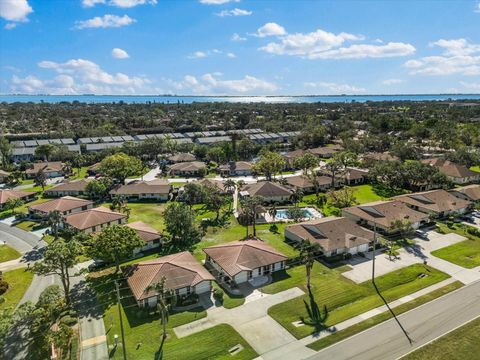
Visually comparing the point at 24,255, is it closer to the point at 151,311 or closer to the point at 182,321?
the point at 151,311

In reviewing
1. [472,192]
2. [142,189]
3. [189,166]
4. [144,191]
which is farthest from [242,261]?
[189,166]

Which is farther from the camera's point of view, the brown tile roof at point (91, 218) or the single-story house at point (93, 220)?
the brown tile roof at point (91, 218)

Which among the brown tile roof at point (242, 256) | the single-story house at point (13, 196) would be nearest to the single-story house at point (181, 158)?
the single-story house at point (13, 196)

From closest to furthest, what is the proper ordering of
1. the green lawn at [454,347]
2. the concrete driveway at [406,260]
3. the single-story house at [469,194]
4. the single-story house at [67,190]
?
the green lawn at [454,347], the concrete driveway at [406,260], the single-story house at [469,194], the single-story house at [67,190]

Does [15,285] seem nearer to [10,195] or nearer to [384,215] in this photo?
[10,195]

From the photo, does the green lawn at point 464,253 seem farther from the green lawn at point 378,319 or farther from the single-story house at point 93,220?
the single-story house at point 93,220

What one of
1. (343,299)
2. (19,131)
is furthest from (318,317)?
(19,131)
